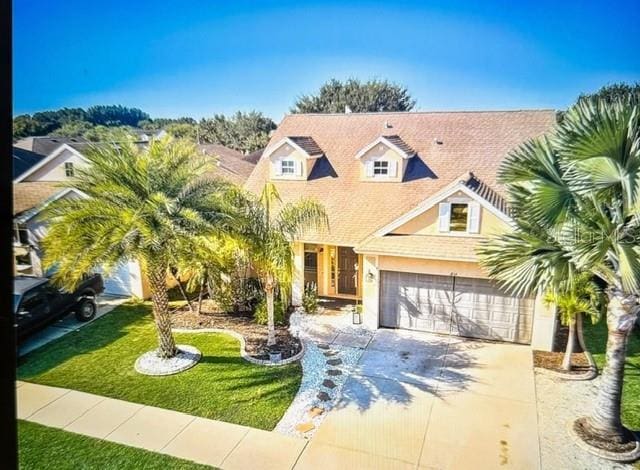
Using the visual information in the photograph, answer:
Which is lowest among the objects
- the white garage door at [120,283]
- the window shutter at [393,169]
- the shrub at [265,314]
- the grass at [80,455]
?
the grass at [80,455]

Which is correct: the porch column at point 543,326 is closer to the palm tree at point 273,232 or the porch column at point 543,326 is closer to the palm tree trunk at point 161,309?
the palm tree at point 273,232

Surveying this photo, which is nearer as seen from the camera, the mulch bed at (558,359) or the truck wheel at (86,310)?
the mulch bed at (558,359)

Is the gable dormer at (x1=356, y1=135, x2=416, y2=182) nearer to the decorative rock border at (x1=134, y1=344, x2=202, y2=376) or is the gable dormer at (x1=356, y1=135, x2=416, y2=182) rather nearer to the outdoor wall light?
the outdoor wall light

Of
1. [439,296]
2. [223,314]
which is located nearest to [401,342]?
[439,296]

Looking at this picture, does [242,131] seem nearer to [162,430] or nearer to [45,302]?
[45,302]

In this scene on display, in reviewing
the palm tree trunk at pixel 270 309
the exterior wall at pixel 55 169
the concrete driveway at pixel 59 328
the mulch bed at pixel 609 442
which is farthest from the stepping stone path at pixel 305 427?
the exterior wall at pixel 55 169

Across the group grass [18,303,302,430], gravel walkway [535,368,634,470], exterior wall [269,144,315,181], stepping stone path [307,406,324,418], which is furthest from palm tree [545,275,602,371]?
exterior wall [269,144,315,181]
